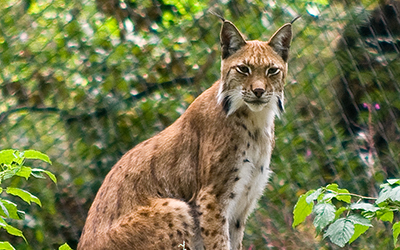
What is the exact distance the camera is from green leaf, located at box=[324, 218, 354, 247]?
2615 millimetres

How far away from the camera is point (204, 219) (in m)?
A: 3.88

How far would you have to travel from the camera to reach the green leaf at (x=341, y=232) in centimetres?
262

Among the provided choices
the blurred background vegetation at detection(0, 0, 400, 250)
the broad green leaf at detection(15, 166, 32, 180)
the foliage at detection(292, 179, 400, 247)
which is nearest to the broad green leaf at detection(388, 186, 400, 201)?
the foliage at detection(292, 179, 400, 247)

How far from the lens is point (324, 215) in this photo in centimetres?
269

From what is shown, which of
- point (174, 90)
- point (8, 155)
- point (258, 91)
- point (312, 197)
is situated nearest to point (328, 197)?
point (312, 197)

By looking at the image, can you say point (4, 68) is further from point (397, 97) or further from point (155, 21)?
point (397, 97)

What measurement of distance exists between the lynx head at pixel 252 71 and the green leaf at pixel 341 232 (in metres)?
1.32

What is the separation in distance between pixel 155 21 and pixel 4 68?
162cm

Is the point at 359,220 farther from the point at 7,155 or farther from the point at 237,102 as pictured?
the point at 7,155

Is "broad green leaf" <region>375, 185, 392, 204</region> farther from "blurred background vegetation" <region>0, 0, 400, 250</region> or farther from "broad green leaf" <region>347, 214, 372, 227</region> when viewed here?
"blurred background vegetation" <region>0, 0, 400, 250</region>

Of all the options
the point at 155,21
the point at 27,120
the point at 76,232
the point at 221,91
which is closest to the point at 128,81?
the point at 155,21

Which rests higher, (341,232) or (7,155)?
(7,155)

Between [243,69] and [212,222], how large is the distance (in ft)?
3.47

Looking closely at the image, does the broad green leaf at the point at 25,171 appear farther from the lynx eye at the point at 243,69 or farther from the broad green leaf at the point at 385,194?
the broad green leaf at the point at 385,194
